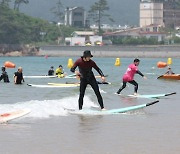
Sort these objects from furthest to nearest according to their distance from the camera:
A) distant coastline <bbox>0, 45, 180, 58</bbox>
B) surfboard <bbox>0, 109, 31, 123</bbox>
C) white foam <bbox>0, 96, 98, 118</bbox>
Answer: distant coastline <bbox>0, 45, 180, 58</bbox> → white foam <bbox>0, 96, 98, 118</bbox> → surfboard <bbox>0, 109, 31, 123</bbox>

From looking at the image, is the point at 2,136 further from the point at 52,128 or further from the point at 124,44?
the point at 124,44

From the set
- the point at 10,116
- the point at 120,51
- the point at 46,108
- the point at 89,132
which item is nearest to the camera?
the point at 89,132

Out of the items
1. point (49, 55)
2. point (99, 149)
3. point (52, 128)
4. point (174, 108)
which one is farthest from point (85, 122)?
point (49, 55)

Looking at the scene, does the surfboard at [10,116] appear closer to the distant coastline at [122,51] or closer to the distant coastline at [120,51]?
the distant coastline at [120,51]

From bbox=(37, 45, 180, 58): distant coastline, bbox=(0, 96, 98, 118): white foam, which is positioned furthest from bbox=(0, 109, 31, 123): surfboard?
bbox=(37, 45, 180, 58): distant coastline

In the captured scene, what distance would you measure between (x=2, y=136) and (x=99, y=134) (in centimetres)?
182

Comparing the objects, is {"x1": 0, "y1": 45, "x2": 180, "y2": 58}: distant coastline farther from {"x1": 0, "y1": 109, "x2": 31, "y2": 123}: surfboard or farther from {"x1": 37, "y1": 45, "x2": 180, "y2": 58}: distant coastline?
{"x1": 0, "y1": 109, "x2": 31, "y2": 123}: surfboard

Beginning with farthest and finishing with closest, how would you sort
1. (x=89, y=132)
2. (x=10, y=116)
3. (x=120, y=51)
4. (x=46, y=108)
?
1. (x=120, y=51)
2. (x=46, y=108)
3. (x=10, y=116)
4. (x=89, y=132)

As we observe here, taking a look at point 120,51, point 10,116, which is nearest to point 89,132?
point 10,116

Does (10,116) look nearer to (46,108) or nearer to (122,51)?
(46,108)

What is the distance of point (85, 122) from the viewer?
1605 centimetres

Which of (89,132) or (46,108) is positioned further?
(46,108)

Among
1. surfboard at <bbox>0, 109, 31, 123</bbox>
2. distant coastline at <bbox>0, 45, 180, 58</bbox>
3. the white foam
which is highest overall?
surfboard at <bbox>0, 109, 31, 123</bbox>

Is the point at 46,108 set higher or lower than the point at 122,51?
higher
